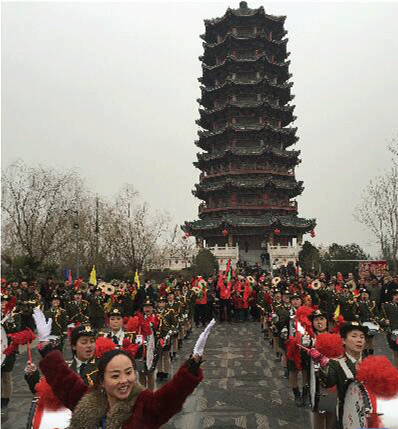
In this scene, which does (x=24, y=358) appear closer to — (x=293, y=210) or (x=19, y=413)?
(x=19, y=413)

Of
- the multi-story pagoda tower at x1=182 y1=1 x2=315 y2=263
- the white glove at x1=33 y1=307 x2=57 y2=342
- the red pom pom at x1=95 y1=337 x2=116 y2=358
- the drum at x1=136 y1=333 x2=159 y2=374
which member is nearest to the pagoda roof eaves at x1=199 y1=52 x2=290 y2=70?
the multi-story pagoda tower at x1=182 y1=1 x2=315 y2=263

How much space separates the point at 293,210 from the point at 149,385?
38.7 m

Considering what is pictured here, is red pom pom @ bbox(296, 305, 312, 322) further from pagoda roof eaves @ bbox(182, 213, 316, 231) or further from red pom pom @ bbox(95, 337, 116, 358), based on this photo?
pagoda roof eaves @ bbox(182, 213, 316, 231)

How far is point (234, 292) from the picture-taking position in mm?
18734

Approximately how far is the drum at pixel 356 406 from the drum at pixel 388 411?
0.07m

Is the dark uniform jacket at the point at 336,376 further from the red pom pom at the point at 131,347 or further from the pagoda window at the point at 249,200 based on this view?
the pagoda window at the point at 249,200

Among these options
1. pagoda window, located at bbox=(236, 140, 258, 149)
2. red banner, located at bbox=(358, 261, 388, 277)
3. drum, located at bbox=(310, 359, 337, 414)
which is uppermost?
pagoda window, located at bbox=(236, 140, 258, 149)

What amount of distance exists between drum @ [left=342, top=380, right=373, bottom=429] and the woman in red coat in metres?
1.54

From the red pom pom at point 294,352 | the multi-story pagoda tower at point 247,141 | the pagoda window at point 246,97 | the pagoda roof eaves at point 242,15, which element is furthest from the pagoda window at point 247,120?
the red pom pom at point 294,352

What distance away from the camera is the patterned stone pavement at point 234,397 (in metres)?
6.61

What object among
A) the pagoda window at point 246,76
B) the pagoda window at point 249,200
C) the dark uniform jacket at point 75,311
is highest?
the pagoda window at point 246,76

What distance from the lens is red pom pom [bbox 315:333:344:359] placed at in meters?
4.62

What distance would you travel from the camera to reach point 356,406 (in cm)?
359

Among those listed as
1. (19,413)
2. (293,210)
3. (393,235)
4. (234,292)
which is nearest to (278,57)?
(293,210)
